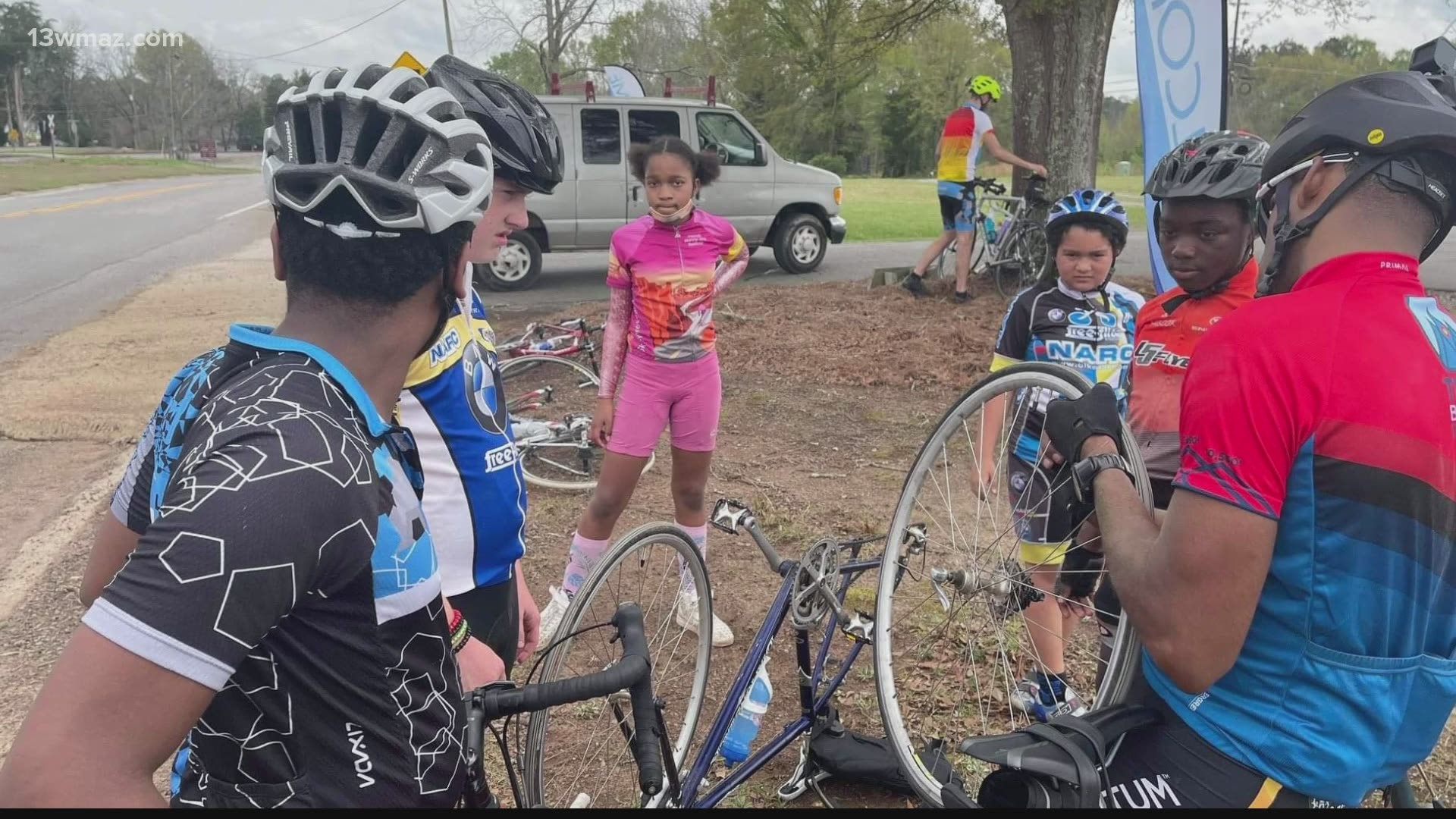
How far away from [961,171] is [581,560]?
815cm

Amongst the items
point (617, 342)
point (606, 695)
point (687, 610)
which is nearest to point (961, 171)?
point (617, 342)

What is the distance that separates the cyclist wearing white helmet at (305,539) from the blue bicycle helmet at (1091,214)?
2.41 metres

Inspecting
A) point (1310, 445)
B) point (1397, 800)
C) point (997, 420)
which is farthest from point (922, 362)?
point (1310, 445)

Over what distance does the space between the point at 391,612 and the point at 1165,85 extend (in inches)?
227

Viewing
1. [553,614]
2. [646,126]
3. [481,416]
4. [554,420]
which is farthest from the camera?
[646,126]

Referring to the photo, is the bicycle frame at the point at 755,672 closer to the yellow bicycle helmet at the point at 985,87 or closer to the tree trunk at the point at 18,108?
the yellow bicycle helmet at the point at 985,87

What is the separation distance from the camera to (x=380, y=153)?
1.30m

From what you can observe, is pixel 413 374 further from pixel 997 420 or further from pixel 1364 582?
pixel 1364 582

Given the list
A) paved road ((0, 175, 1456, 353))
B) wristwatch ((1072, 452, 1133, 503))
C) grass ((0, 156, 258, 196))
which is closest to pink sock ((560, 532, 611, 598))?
wristwatch ((1072, 452, 1133, 503))

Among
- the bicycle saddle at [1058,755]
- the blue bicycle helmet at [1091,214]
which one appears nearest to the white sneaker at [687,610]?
the bicycle saddle at [1058,755]

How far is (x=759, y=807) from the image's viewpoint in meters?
2.98

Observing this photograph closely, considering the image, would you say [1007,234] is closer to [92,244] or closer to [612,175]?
[612,175]

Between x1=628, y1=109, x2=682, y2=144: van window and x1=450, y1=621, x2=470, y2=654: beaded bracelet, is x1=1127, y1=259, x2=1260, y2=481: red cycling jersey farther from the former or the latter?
x1=628, y1=109, x2=682, y2=144: van window

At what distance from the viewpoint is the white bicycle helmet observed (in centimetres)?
124
